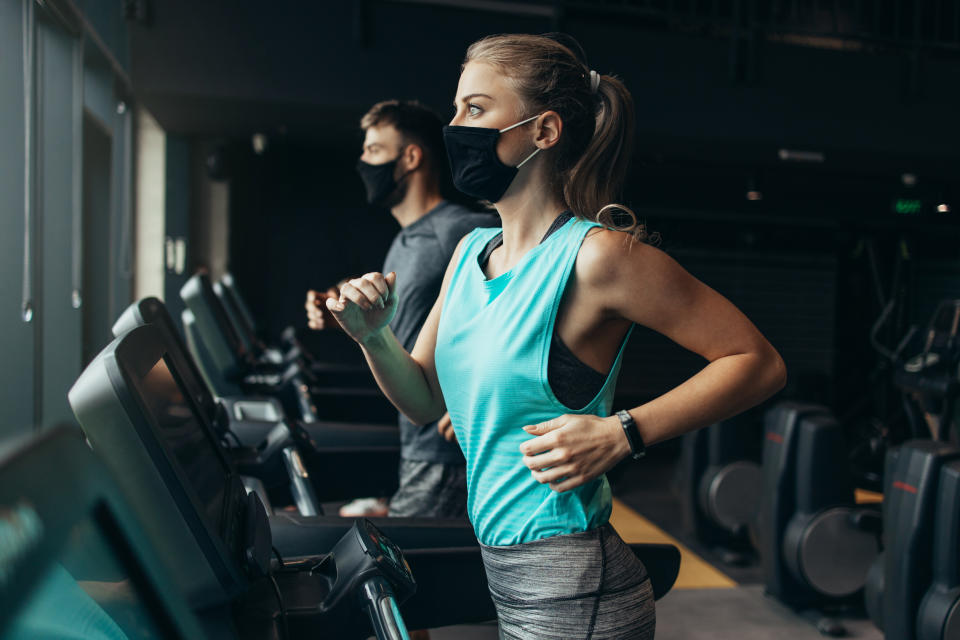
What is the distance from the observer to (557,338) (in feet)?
3.34

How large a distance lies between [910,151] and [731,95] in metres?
1.34

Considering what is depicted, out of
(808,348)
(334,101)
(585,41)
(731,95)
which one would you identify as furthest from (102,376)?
(808,348)

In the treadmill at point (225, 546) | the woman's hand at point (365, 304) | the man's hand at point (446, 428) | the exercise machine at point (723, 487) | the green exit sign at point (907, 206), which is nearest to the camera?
the treadmill at point (225, 546)

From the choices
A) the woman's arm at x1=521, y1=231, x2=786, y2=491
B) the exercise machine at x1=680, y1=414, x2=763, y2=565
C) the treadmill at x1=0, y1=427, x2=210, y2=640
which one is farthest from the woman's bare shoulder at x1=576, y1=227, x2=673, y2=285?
the exercise machine at x1=680, y1=414, x2=763, y2=565

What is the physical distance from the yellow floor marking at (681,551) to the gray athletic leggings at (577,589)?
214 centimetres

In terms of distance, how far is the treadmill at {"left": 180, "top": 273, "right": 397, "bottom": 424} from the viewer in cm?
272

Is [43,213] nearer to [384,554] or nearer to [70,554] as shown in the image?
[384,554]

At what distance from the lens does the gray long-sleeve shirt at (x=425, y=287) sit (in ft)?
6.57

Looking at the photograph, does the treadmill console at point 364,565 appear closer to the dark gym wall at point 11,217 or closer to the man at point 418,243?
the man at point 418,243

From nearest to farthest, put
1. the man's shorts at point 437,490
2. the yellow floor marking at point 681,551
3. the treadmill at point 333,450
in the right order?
1. the man's shorts at point 437,490
2. the treadmill at point 333,450
3. the yellow floor marking at point 681,551

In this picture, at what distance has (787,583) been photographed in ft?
10.9

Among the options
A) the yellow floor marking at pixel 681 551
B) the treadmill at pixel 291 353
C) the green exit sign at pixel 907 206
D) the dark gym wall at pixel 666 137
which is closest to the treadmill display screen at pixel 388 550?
the dark gym wall at pixel 666 137

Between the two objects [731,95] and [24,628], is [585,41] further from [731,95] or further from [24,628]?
[24,628]

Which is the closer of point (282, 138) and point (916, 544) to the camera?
point (916, 544)
